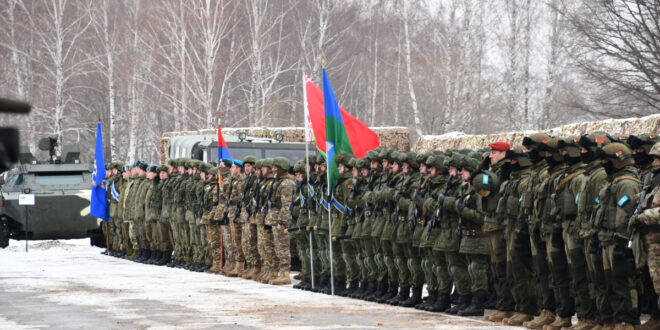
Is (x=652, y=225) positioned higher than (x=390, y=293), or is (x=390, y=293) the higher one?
(x=652, y=225)

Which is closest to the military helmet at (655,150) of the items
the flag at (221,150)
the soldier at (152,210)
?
the flag at (221,150)

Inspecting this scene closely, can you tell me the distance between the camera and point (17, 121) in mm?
50406

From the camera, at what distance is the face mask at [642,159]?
379 inches

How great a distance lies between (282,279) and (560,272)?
6705 mm

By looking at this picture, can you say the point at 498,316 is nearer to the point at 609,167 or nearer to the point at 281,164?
the point at 609,167

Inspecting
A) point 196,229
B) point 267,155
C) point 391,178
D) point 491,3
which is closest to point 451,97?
point 491,3

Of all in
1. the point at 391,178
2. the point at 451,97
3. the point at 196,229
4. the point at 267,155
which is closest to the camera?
the point at 391,178

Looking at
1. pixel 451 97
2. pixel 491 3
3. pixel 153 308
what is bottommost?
pixel 153 308

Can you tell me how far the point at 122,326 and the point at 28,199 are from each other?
14152mm

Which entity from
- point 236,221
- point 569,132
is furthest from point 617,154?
point 236,221

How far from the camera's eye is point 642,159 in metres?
9.66

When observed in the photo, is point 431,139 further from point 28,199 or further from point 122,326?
point 122,326

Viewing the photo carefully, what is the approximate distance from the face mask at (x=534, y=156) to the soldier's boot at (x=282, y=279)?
6.38 meters

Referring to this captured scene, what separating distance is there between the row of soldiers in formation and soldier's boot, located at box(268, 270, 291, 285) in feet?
0.09
